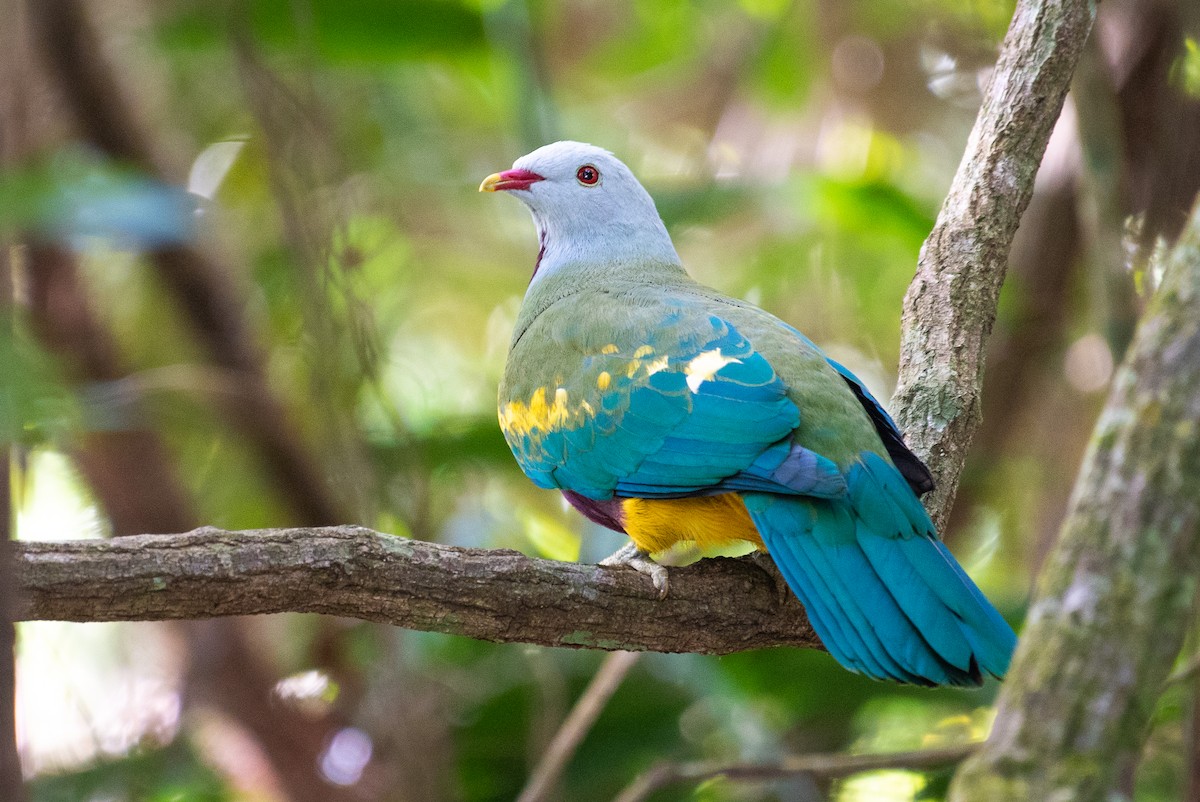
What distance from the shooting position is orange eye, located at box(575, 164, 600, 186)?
14.1ft

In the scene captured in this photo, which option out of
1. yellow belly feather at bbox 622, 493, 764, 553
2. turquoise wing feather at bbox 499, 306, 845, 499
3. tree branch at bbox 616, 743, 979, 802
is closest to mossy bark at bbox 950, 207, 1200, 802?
turquoise wing feather at bbox 499, 306, 845, 499

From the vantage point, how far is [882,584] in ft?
8.66

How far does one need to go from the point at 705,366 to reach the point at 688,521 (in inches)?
16.3

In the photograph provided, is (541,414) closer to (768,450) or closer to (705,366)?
(705,366)

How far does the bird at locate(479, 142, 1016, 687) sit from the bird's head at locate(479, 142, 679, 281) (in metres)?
0.32

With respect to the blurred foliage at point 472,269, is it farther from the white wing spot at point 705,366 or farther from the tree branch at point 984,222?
the tree branch at point 984,222

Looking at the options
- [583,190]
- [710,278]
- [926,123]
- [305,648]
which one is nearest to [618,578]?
[583,190]

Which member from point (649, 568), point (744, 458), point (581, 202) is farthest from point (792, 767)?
point (581, 202)

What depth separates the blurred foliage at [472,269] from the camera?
4.16 meters

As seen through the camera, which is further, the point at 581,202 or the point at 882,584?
the point at 581,202

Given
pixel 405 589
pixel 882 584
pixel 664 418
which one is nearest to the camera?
pixel 405 589

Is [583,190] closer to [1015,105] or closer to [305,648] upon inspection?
[1015,105]

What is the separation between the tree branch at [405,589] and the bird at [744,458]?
140 millimetres

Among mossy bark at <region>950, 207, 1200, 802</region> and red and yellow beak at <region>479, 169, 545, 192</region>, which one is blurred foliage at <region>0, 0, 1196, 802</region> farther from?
mossy bark at <region>950, 207, 1200, 802</region>
